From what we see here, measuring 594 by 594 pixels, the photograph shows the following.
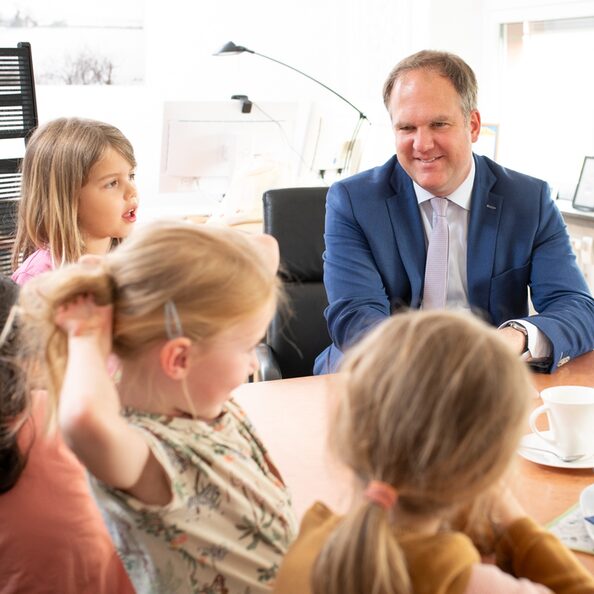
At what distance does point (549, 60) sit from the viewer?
4.14 metres

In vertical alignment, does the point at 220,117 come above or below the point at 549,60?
below

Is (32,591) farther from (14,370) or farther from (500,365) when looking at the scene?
(500,365)

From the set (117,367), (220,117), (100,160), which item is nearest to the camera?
(117,367)

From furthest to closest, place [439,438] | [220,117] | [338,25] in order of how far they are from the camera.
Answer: [338,25] → [220,117] → [439,438]

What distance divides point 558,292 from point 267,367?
740 mm

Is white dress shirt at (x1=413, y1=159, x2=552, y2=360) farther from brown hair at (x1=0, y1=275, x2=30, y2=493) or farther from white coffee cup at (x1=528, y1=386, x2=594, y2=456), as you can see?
brown hair at (x1=0, y1=275, x2=30, y2=493)

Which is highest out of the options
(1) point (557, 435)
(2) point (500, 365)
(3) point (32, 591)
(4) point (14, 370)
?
(2) point (500, 365)

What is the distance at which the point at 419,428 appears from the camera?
0.79 m

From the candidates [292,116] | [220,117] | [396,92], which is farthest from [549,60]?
[396,92]

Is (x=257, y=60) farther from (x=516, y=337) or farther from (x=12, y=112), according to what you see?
(x=516, y=337)

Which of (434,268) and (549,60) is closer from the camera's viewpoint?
(434,268)

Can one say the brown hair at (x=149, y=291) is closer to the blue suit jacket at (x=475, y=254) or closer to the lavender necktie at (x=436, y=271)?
the blue suit jacket at (x=475, y=254)

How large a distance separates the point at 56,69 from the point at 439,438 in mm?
4427

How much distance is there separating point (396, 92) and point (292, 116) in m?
1.97
